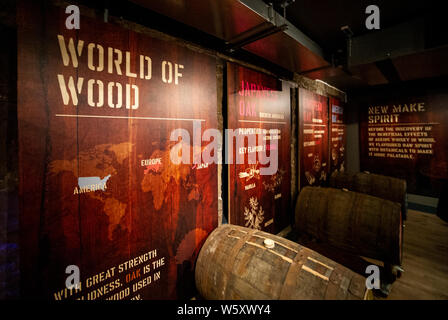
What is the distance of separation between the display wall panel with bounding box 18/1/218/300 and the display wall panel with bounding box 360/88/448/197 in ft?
16.7

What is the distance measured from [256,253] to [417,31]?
3.35 m

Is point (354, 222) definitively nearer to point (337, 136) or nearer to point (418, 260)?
point (418, 260)

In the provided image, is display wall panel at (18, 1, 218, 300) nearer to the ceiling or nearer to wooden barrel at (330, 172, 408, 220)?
the ceiling

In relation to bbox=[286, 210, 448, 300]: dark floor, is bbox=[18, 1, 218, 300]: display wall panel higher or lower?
higher

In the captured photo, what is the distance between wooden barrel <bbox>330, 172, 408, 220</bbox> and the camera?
11.0 ft

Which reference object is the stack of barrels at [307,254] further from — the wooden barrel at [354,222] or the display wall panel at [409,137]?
the display wall panel at [409,137]

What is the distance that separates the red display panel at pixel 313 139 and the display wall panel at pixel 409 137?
1.78 m

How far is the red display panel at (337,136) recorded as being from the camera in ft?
14.8

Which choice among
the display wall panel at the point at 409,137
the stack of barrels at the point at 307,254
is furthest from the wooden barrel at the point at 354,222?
the display wall panel at the point at 409,137

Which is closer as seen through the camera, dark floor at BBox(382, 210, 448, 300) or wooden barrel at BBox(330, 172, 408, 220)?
dark floor at BBox(382, 210, 448, 300)

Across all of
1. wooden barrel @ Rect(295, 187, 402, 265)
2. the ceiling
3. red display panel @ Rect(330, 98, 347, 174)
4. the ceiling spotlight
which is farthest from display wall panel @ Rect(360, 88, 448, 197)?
wooden barrel @ Rect(295, 187, 402, 265)

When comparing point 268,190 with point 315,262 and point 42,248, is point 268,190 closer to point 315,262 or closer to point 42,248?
point 315,262
